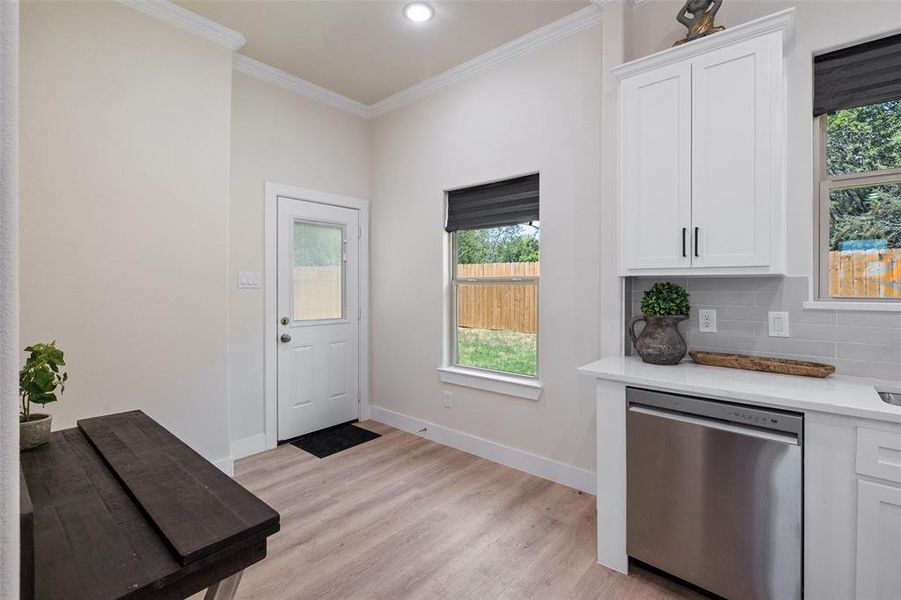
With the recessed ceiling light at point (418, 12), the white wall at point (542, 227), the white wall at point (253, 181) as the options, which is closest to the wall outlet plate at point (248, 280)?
the white wall at point (253, 181)

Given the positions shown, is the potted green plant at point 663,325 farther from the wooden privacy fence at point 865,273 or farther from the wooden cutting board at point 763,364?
the wooden privacy fence at point 865,273

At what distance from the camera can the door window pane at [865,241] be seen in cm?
190

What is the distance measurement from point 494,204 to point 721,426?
2.11 meters

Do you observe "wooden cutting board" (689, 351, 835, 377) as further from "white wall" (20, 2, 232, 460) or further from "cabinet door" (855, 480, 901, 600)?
"white wall" (20, 2, 232, 460)

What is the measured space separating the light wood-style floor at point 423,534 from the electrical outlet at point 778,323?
1275mm

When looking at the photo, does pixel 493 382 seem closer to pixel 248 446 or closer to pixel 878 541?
pixel 248 446

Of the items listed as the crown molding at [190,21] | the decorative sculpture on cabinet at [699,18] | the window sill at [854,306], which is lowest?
the window sill at [854,306]

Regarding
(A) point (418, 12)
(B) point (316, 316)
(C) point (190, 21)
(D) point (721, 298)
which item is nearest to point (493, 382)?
(D) point (721, 298)

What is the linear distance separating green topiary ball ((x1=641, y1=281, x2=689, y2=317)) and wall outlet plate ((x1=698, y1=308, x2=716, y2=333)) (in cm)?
15

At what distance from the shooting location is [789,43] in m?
1.96

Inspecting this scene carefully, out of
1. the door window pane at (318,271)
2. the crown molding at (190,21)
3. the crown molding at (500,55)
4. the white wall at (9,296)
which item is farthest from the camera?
the door window pane at (318,271)

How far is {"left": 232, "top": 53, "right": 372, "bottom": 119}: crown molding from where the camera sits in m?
3.20

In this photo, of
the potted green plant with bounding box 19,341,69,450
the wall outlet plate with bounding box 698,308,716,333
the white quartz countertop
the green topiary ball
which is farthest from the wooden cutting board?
the potted green plant with bounding box 19,341,69,450

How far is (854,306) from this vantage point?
6.23 ft
